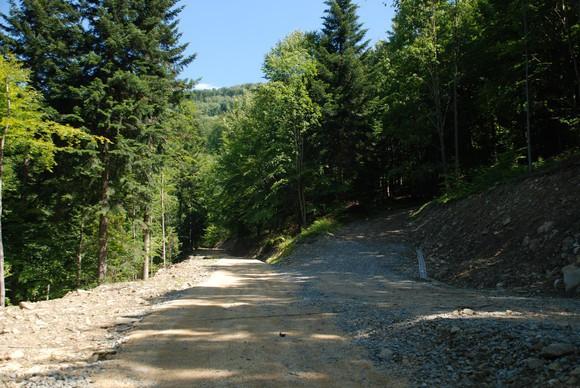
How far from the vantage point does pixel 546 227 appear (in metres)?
11.7

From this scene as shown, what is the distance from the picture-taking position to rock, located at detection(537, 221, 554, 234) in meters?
11.6

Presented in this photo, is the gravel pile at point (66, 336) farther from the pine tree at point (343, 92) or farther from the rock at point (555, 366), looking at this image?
the pine tree at point (343, 92)

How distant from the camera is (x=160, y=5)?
2062 centimetres

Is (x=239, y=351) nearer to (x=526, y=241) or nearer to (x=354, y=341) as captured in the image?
(x=354, y=341)

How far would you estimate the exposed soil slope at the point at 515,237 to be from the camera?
10.6 meters

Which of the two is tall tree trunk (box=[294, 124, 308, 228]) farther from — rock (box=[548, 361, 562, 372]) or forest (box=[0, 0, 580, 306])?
rock (box=[548, 361, 562, 372])

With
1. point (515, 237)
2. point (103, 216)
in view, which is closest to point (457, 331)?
point (515, 237)

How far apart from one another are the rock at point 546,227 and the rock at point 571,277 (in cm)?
204

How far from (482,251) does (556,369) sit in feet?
32.6

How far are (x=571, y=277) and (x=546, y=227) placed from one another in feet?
8.99

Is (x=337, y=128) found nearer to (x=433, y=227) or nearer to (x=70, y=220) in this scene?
(x=433, y=227)

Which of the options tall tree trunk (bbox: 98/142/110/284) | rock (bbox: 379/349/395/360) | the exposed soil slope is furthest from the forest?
rock (bbox: 379/349/395/360)

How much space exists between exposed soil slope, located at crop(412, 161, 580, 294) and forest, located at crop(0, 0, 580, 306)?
308 centimetres

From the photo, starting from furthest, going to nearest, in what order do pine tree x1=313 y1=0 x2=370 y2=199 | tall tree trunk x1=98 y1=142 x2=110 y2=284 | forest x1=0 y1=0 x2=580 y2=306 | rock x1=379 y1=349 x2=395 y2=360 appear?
1. pine tree x1=313 y1=0 x2=370 y2=199
2. tall tree trunk x1=98 y1=142 x2=110 y2=284
3. forest x1=0 y1=0 x2=580 y2=306
4. rock x1=379 y1=349 x2=395 y2=360
